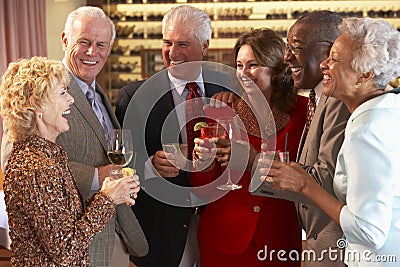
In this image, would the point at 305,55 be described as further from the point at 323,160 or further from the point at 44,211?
the point at 44,211

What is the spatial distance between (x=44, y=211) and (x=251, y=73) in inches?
41.9

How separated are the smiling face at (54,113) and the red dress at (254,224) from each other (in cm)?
87

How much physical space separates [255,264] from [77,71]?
110 centimetres

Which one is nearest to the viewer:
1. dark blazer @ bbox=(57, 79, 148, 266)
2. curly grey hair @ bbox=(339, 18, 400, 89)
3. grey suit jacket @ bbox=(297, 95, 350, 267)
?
curly grey hair @ bbox=(339, 18, 400, 89)

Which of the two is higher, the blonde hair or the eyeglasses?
the eyeglasses

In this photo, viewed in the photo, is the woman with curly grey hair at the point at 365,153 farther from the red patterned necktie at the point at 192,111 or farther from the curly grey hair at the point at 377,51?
the red patterned necktie at the point at 192,111

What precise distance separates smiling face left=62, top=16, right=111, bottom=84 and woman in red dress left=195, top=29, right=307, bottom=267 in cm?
58

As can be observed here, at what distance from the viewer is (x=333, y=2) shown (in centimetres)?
785

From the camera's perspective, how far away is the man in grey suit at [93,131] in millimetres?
2639

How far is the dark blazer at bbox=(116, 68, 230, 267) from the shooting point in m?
3.02

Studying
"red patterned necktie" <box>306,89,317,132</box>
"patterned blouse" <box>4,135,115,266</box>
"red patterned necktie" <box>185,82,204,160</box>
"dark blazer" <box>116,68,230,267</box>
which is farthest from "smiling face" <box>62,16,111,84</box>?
"red patterned necktie" <box>306,89,317,132</box>

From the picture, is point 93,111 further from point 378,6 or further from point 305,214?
point 378,6

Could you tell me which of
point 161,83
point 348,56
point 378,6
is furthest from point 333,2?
point 348,56

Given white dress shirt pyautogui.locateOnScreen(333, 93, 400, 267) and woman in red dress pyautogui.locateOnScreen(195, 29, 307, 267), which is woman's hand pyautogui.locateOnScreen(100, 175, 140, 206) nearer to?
woman in red dress pyautogui.locateOnScreen(195, 29, 307, 267)
